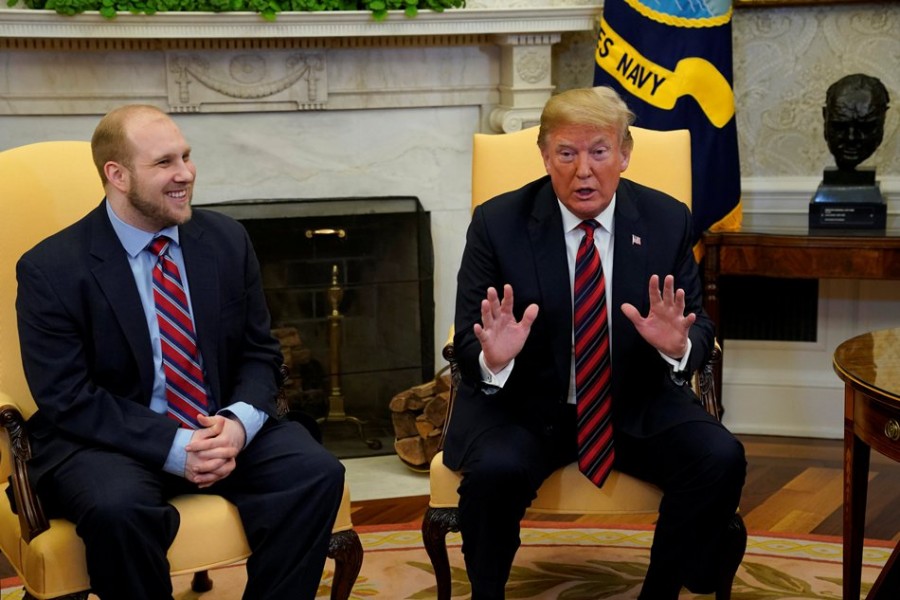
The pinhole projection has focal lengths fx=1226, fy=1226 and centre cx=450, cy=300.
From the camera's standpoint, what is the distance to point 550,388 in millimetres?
2840

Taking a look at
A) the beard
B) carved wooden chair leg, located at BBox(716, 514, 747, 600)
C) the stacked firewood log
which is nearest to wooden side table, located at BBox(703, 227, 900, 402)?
the stacked firewood log

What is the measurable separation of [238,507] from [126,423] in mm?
289

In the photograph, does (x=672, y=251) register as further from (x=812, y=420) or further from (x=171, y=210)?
(x=812, y=420)

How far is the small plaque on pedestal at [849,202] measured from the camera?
4.11 meters

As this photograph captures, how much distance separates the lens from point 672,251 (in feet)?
9.48

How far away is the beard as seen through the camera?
103 inches

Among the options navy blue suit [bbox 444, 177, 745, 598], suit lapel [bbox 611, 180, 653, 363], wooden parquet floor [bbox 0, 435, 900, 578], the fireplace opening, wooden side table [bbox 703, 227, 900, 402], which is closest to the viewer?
navy blue suit [bbox 444, 177, 745, 598]

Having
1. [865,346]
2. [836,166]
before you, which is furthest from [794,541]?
[836,166]

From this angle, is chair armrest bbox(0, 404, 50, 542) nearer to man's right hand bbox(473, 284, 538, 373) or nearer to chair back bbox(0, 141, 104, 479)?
chair back bbox(0, 141, 104, 479)

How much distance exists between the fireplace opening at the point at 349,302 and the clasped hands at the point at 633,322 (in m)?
1.91

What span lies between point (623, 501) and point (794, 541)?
1039 millimetres

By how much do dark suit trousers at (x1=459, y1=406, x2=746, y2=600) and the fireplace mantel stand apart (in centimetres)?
201

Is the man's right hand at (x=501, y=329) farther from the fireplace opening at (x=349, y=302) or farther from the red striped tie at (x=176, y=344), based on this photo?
the fireplace opening at (x=349, y=302)

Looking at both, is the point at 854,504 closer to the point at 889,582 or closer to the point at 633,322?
the point at 889,582
